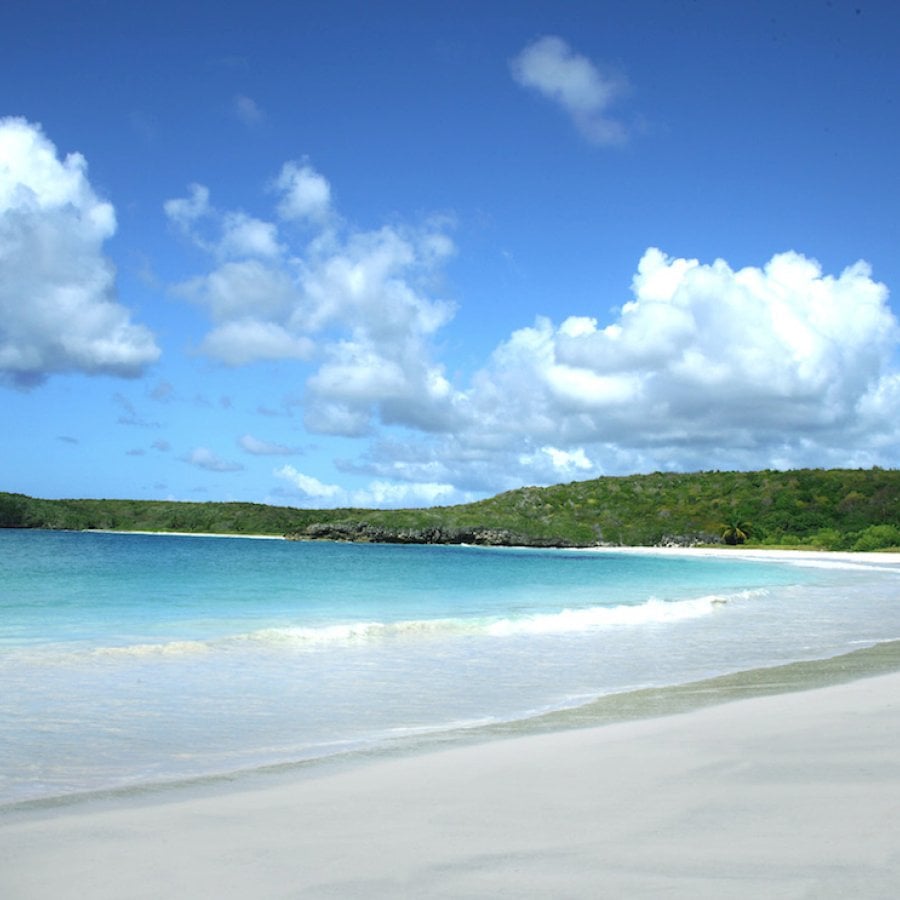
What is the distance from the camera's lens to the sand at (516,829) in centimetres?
468

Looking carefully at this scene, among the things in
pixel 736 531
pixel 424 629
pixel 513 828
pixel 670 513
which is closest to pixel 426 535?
pixel 670 513

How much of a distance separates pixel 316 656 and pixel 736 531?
92007 mm

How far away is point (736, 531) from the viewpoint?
10138 centimetres

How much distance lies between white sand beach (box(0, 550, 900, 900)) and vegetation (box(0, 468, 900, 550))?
81239 millimetres

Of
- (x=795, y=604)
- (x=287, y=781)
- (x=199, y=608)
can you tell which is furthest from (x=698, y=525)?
(x=287, y=781)

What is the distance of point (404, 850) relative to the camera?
5.27 meters

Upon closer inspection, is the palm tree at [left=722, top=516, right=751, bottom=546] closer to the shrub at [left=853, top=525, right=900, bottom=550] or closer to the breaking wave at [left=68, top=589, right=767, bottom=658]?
the shrub at [left=853, top=525, right=900, bottom=550]

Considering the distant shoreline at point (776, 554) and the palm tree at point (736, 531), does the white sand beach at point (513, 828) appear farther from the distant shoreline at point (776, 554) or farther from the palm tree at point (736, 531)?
the palm tree at point (736, 531)

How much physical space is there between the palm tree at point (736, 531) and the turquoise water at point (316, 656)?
67.4 m

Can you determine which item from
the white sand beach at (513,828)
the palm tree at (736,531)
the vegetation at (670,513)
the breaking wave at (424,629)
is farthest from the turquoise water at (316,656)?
the palm tree at (736,531)

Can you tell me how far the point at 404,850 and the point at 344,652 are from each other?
37.4 ft

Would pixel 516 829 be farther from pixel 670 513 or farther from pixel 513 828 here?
pixel 670 513

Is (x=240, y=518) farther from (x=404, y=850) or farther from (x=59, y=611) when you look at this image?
(x=404, y=850)

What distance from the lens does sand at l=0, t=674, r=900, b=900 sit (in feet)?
15.4
